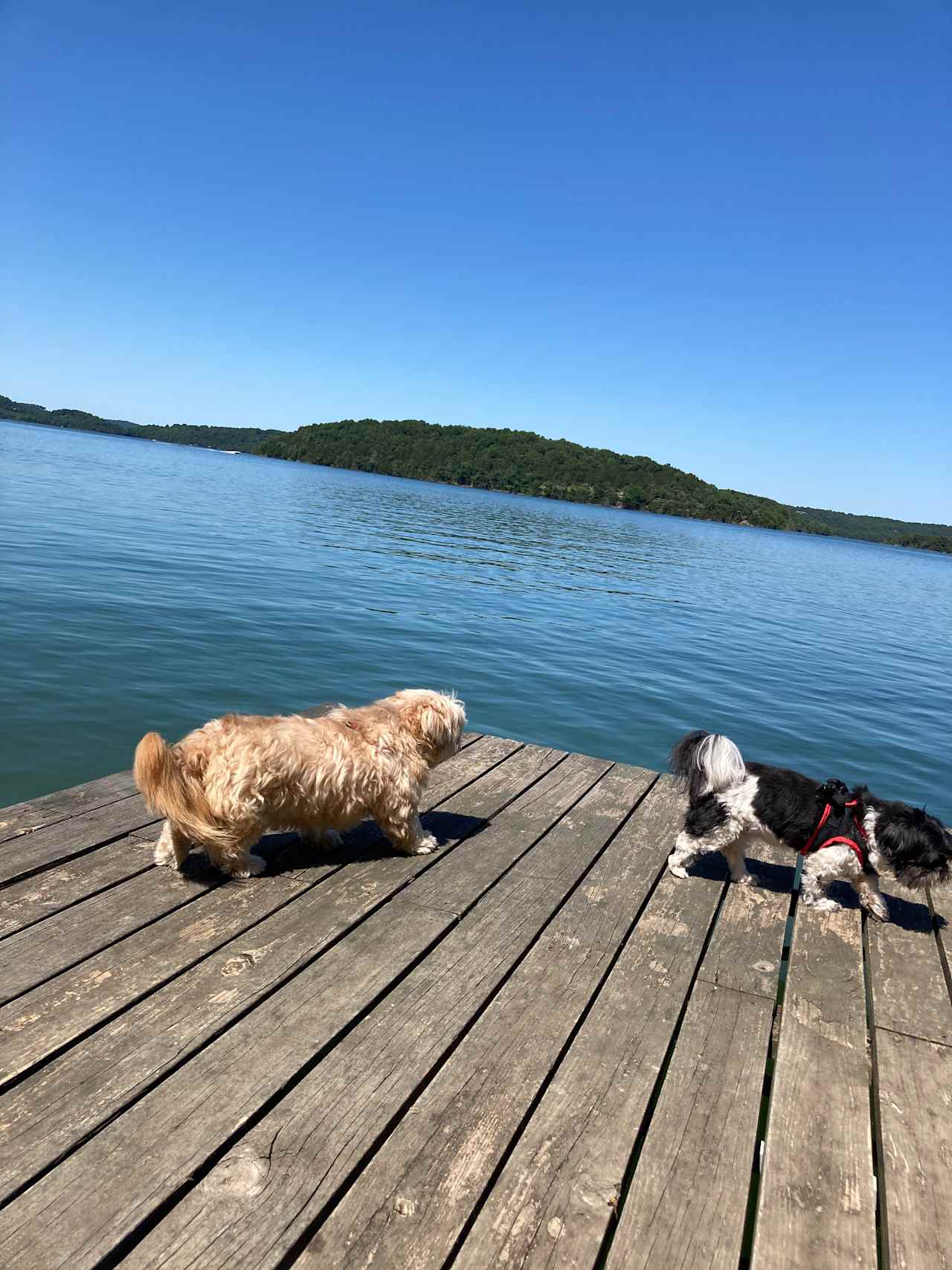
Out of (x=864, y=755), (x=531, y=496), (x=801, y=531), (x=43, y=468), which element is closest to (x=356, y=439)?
(x=531, y=496)

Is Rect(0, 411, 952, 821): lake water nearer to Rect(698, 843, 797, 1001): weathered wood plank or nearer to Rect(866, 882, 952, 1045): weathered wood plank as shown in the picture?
Rect(698, 843, 797, 1001): weathered wood plank

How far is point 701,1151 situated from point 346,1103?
3.81ft

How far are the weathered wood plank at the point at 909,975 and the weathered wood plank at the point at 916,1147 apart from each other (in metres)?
0.14

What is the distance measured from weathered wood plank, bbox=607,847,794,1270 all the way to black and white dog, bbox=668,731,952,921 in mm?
543

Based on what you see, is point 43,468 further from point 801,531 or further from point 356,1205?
point 801,531

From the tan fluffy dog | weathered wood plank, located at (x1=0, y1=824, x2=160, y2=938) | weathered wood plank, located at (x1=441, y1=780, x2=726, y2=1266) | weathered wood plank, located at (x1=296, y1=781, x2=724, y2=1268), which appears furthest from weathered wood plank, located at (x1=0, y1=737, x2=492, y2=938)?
weathered wood plank, located at (x1=441, y1=780, x2=726, y2=1266)

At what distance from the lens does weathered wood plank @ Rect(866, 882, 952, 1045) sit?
3.41 meters

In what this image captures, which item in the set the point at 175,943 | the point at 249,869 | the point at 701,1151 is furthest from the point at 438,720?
the point at 701,1151

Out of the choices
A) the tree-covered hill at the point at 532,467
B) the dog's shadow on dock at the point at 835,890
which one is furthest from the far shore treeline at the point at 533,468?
the dog's shadow on dock at the point at 835,890

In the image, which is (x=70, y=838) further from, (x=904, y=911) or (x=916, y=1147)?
(x=904, y=911)

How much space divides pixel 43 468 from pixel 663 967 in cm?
4535

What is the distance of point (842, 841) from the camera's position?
428 cm

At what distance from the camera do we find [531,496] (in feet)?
426

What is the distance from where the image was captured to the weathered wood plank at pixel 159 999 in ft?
7.68
